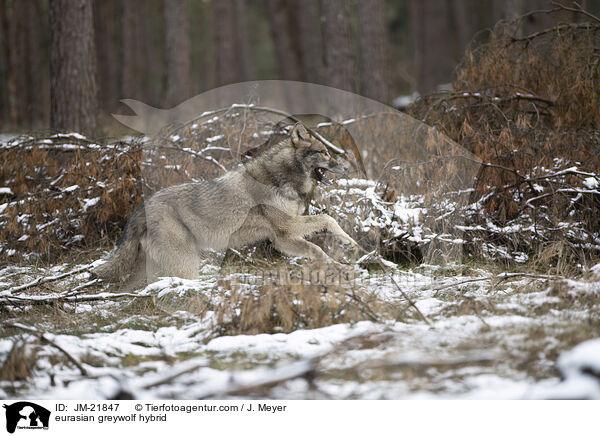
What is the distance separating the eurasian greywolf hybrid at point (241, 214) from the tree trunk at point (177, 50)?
11485 millimetres

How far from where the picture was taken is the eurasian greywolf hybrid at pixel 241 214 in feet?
19.1

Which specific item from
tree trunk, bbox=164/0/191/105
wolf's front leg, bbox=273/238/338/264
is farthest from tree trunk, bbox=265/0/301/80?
wolf's front leg, bbox=273/238/338/264

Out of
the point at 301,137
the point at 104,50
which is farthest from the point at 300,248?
the point at 104,50

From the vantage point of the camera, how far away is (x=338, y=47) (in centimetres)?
Result: 1317

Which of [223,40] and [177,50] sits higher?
[223,40]

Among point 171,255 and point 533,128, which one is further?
point 533,128

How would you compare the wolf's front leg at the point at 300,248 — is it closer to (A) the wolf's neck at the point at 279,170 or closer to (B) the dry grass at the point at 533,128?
(A) the wolf's neck at the point at 279,170

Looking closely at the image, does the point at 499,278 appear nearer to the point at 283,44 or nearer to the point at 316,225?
the point at 316,225

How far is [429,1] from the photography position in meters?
23.6

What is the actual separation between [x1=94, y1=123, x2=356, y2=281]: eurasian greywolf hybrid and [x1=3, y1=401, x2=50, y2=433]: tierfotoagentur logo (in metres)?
2.25

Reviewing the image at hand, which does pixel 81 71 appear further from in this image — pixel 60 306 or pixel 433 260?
pixel 433 260

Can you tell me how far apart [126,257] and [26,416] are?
239 cm

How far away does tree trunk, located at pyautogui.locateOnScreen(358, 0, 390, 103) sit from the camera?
14.2 m

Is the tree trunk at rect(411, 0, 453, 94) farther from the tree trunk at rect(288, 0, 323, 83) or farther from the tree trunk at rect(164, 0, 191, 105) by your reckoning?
the tree trunk at rect(164, 0, 191, 105)
